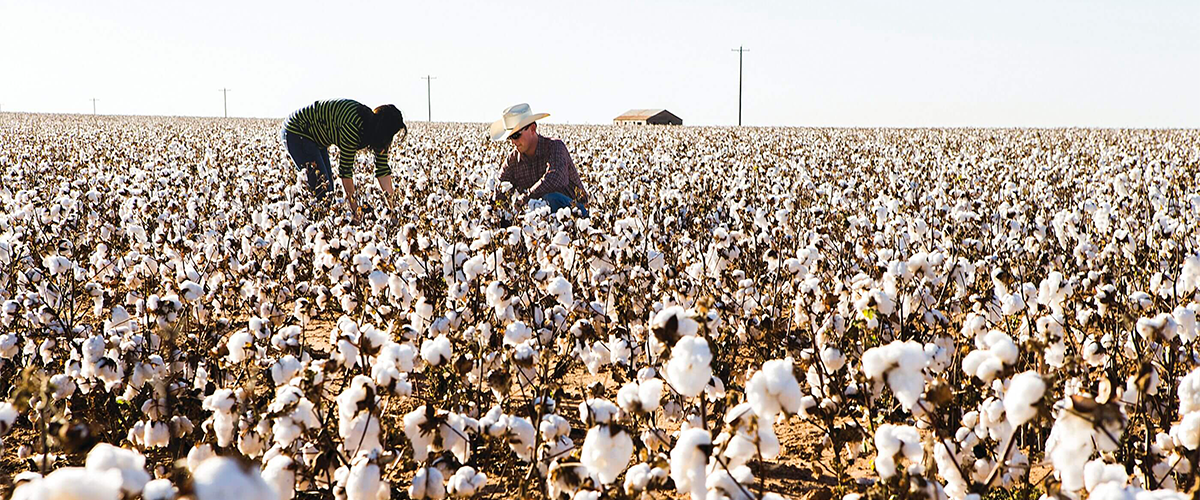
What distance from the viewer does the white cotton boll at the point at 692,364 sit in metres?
2.05

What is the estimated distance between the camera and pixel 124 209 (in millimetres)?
7957

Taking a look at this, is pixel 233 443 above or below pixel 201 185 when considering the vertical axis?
below

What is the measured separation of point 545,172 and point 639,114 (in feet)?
237

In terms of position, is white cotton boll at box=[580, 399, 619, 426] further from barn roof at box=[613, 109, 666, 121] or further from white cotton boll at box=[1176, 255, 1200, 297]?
barn roof at box=[613, 109, 666, 121]

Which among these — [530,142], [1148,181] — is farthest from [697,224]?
[1148,181]

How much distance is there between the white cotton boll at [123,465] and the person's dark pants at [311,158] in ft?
25.0

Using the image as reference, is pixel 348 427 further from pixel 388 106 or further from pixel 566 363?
pixel 388 106

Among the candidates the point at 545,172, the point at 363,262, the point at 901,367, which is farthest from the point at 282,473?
the point at 545,172

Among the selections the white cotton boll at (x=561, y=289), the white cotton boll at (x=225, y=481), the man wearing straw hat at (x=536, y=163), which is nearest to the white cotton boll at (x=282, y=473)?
the white cotton boll at (x=225, y=481)

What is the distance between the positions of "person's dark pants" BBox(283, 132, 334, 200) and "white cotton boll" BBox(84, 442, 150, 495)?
7626 millimetres

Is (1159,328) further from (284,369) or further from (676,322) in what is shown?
(284,369)

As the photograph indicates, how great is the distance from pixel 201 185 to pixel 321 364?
8.75 m

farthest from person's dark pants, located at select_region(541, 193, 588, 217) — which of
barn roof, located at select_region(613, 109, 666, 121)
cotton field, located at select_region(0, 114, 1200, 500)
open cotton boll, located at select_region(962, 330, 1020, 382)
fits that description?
barn roof, located at select_region(613, 109, 666, 121)

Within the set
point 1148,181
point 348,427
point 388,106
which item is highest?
point 388,106
